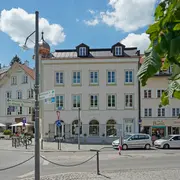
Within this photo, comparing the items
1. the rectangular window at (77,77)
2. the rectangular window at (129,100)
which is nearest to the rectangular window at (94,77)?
the rectangular window at (77,77)

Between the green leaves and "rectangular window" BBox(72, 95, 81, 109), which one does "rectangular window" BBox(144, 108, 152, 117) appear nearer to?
"rectangular window" BBox(72, 95, 81, 109)

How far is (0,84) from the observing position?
64.9 m

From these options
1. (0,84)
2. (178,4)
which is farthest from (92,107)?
(178,4)

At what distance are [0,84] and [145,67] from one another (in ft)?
215

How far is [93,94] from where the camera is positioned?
48.7 meters

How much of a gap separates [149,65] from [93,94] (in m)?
47.2

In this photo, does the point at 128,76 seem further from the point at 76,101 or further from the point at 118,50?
the point at 76,101

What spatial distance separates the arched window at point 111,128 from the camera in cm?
4803

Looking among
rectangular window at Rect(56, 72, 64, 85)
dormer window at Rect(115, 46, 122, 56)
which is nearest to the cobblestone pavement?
rectangular window at Rect(56, 72, 64, 85)

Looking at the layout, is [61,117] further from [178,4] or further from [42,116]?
[178,4]

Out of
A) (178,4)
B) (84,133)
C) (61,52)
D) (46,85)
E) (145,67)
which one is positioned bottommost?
(84,133)

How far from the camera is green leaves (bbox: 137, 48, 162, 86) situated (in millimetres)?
1447

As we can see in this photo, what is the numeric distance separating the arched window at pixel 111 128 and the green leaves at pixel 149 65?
154ft

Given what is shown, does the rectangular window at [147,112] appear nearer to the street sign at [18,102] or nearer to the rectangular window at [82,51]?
the rectangular window at [82,51]
